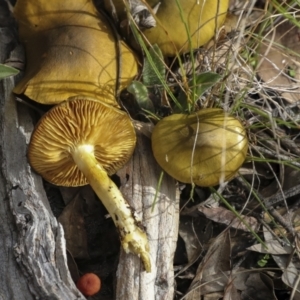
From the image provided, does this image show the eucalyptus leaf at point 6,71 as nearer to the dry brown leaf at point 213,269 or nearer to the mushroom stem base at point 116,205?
the mushroom stem base at point 116,205

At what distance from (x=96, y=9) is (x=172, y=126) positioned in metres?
0.63

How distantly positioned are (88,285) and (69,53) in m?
0.92

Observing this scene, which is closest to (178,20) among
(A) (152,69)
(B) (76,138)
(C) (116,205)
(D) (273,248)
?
(A) (152,69)

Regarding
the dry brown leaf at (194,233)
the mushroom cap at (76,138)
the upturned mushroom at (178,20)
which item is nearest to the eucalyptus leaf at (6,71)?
the mushroom cap at (76,138)

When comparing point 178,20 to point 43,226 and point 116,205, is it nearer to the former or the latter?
point 116,205

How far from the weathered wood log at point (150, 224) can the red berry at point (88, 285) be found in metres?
0.08

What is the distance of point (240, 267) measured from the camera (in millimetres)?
2234

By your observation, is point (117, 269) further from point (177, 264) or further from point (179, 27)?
point (179, 27)

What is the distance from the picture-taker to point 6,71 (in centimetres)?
206

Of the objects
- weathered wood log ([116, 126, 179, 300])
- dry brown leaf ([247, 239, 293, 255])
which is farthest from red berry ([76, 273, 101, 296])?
dry brown leaf ([247, 239, 293, 255])

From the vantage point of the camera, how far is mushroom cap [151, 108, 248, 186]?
6.72ft

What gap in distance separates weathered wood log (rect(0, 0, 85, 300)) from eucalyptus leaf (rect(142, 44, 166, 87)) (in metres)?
0.53

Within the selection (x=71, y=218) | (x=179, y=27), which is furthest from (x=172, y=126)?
(x=71, y=218)

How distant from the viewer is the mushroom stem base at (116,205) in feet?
6.68
